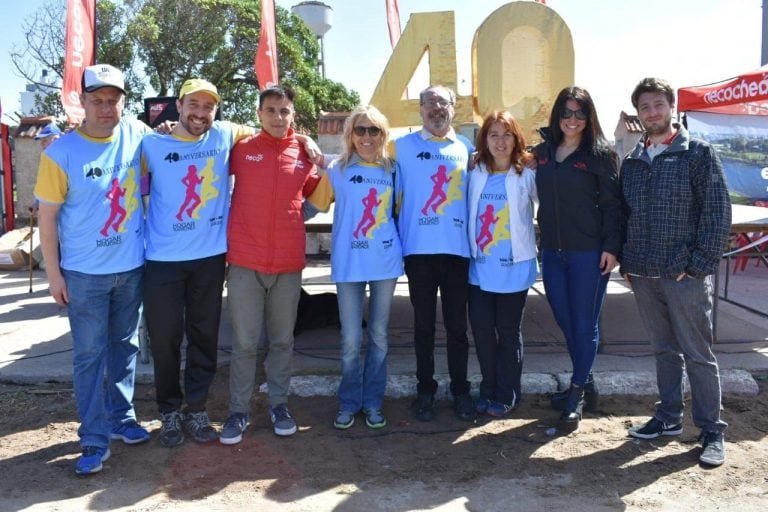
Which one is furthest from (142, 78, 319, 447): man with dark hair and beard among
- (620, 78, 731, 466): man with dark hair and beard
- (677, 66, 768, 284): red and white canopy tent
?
(677, 66, 768, 284): red and white canopy tent

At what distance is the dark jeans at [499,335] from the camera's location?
3.81 m

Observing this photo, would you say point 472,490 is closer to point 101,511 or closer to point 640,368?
point 101,511

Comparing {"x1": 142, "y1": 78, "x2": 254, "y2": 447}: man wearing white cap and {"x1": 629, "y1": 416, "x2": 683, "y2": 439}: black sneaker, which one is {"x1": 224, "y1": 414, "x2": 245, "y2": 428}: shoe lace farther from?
{"x1": 629, "y1": 416, "x2": 683, "y2": 439}: black sneaker

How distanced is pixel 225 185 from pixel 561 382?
8.94ft

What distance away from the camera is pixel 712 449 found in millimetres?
3412

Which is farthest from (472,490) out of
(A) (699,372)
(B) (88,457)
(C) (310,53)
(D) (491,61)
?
(C) (310,53)

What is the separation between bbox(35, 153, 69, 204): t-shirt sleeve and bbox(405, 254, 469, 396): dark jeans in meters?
1.90

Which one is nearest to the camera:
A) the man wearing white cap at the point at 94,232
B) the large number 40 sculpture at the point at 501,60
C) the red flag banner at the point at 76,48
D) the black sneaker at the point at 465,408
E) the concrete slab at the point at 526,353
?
the man wearing white cap at the point at 94,232

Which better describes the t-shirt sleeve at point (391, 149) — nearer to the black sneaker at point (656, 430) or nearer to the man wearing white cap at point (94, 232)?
the man wearing white cap at point (94, 232)

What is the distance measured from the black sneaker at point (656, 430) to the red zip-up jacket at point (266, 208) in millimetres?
2227

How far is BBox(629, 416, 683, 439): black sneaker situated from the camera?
Result: 3713 millimetres

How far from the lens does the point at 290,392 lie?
4570mm

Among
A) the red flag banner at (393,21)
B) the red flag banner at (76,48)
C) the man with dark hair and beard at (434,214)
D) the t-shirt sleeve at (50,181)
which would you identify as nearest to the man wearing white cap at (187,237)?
the t-shirt sleeve at (50,181)

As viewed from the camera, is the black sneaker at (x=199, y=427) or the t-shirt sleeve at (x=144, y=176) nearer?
the t-shirt sleeve at (x=144, y=176)
